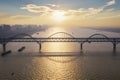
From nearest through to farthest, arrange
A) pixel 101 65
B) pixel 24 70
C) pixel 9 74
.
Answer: pixel 9 74
pixel 24 70
pixel 101 65

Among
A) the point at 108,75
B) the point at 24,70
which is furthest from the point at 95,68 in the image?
the point at 24,70

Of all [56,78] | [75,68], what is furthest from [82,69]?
[56,78]

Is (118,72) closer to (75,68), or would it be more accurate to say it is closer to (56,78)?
(75,68)

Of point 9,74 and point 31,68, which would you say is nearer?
point 9,74

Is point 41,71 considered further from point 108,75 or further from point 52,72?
point 108,75

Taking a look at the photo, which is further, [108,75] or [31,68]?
[31,68]

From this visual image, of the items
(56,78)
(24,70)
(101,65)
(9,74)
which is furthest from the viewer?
(101,65)

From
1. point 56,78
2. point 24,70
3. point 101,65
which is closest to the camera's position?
point 56,78

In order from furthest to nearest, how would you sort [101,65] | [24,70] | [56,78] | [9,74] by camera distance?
[101,65] → [24,70] → [9,74] → [56,78]

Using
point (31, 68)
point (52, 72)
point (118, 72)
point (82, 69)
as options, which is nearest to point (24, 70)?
point (31, 68)
